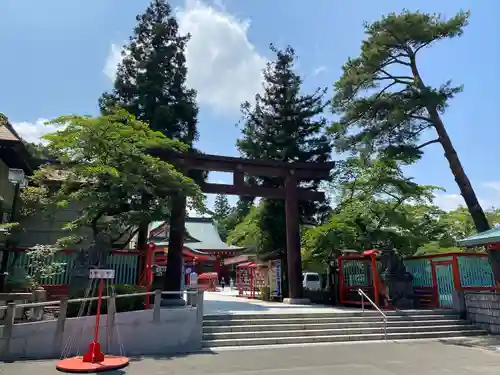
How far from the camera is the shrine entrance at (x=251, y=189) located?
13.8m

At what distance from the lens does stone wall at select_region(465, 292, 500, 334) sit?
1088cm

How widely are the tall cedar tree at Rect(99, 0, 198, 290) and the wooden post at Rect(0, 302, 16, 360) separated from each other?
1040 cm

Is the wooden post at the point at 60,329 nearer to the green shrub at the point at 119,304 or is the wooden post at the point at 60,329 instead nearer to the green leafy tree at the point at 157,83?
the green shrub at the point at 119,304

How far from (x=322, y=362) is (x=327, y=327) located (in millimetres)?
3165

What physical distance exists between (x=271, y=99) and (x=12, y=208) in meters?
14.6

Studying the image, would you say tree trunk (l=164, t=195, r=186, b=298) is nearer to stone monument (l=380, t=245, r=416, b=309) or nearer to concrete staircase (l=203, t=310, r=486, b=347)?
concrete staircase (l=203, t=310, r=486, b=347)

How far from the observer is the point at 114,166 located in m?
9.53

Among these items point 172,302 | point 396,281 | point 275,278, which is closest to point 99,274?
point 172,302

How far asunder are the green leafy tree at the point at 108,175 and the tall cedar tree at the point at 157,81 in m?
6.32

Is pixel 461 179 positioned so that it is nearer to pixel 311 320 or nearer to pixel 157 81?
pixel 311 320

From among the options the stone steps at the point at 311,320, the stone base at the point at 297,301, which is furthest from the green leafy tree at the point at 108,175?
the stone base at the point at 297,301

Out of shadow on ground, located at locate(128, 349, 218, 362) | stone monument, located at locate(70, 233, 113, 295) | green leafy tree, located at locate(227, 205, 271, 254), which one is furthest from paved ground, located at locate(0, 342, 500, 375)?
green leafy tree, located at locate(227, 205, 271, 254)

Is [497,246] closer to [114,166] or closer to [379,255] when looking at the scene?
[379,255]

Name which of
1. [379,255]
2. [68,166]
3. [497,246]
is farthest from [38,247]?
[497,246]
